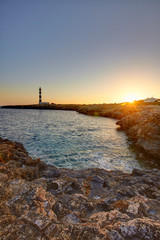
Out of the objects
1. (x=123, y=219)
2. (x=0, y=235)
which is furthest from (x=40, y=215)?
(x=123, y=219)

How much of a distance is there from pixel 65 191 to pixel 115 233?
8.53 feet

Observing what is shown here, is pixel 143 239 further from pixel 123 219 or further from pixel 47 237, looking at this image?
Result: pixel 47 237

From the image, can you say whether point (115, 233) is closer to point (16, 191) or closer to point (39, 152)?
point (16, 191)

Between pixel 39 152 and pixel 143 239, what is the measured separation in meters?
11.7

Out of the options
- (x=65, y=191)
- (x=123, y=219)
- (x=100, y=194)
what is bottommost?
(x=100, y=194)

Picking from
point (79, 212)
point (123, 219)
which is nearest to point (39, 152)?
point (79, 212)

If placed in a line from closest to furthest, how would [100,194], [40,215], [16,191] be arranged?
[40,215] < [16,191] < [100,194]

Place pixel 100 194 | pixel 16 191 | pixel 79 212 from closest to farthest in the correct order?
1. pixel 79 212
2. pixel 16 191
3. pixel 100 194

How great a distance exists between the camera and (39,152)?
1298 centimetres

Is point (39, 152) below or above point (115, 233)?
below

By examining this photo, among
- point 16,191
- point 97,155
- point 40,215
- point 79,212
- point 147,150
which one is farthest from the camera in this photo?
point 147,150

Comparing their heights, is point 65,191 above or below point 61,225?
below

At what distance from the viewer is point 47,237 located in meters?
2.76

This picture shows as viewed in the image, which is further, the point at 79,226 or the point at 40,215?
the point at 40,215
